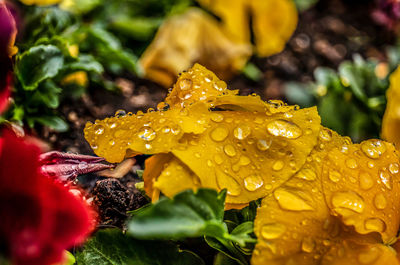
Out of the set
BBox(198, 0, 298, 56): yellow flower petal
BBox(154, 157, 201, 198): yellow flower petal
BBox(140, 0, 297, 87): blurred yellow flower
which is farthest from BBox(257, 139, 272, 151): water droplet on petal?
BBox(198, 0, 298, 56): yellow flower petal

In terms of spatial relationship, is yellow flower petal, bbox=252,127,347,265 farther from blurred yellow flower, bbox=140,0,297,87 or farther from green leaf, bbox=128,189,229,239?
blurred yellow flower, bbox=140,0,297,87

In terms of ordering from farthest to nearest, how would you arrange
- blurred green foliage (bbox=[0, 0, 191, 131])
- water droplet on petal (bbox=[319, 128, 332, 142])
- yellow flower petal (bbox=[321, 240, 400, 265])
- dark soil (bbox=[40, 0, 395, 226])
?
blurred green foliage (bbox=[0, 0, 191, 131]), dark soil (bbox=[40, 0, 395, 226]), water droplet on petal (bbox=[319, 128, 332, 142]), yellow flower petal (bbox=[321, 240, 400, 265])

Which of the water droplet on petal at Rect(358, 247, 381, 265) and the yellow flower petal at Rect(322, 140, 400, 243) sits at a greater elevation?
the yellow flower petal at Rect(322, 140, 400, 243)

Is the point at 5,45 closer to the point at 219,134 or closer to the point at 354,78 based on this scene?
the point at 219,134

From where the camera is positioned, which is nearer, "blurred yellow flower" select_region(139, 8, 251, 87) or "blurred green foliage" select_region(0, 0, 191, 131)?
"blurred green foliage" select_region(0, 0, 191, 131)

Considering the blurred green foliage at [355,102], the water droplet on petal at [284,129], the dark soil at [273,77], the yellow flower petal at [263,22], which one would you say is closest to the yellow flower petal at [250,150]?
the water droplet on petal at [284,129]

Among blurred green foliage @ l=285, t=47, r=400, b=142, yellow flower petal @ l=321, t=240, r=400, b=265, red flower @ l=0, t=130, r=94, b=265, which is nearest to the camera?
red flower @ l=0, t=130, r=94, b=265
